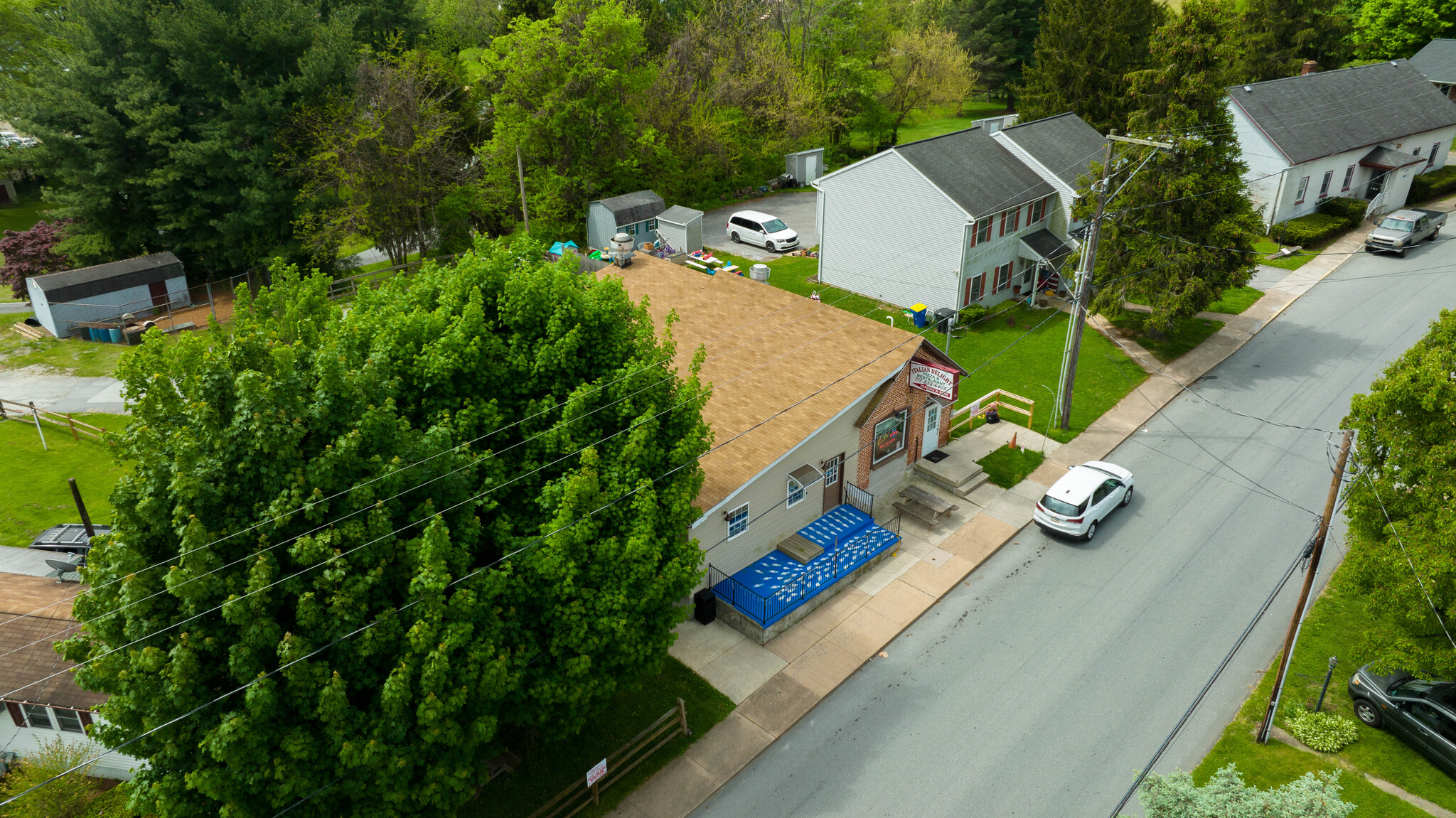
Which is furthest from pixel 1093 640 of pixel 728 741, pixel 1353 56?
pixel 1353 56

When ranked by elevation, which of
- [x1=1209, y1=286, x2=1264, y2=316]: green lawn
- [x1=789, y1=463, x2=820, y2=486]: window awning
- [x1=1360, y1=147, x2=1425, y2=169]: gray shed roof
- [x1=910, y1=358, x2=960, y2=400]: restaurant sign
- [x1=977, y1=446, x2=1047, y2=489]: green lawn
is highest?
[x1=1360, y1=147, x2=1425, y2=169]: gray shed roof

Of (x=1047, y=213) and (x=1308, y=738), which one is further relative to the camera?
(x=1047, y=213)

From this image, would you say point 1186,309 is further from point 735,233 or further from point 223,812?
point 223,812

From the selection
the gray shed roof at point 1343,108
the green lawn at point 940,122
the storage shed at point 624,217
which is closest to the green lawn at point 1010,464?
the storage shed at point 624,217

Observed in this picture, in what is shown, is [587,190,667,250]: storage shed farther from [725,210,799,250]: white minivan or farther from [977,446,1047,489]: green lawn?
[977,446,1047,489]: green lawn

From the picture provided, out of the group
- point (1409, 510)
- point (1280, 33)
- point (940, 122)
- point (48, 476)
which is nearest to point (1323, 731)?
point (1409, 510)

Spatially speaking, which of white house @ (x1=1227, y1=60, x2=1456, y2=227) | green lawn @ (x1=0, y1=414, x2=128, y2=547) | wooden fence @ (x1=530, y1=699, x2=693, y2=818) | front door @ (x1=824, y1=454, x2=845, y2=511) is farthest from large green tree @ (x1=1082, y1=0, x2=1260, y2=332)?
green lawn @ (x1=0, y1=414, x2=128, y2=547)
